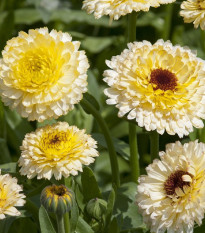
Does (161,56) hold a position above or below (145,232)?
above

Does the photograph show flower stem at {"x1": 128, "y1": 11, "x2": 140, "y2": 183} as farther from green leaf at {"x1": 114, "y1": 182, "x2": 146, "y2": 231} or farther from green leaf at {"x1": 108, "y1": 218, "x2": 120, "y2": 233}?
green leaf at {"x1": 108, "y1": 218, "x2": 120, "y2": 233}

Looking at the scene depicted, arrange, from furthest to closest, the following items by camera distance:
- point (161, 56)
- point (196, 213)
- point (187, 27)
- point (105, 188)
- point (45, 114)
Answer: point (187, 27), point (105, 188), point (161, 56), point (45, 114), point (196, 213)

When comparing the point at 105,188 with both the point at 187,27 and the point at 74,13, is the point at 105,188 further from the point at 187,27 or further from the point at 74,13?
the point at 187,27

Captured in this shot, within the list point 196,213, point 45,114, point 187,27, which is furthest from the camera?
point 187,27

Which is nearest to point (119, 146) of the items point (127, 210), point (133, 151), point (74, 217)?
point (133, 151)

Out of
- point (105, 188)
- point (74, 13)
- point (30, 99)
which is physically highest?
point (30, 99)

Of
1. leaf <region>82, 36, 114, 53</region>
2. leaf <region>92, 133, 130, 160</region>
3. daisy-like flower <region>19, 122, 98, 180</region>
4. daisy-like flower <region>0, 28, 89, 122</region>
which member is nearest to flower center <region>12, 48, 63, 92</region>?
daisy-like flower <region>0, 28, 89, 122</region>

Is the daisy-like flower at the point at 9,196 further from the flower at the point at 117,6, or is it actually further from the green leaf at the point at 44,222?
the flower at the point at 117,6

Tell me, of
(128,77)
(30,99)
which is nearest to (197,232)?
(128,77)

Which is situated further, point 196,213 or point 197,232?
point 197,232
